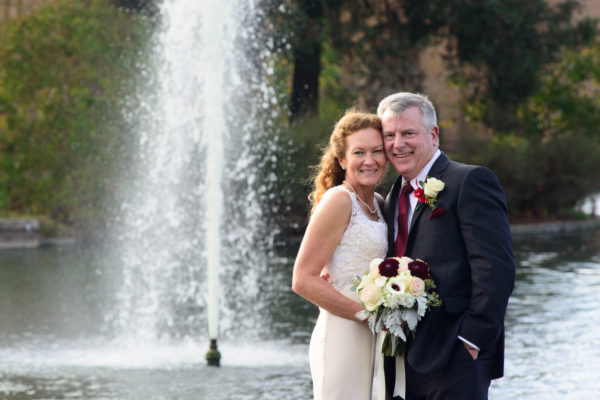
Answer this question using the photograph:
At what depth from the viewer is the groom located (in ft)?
12.6

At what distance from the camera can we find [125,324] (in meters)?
11.4

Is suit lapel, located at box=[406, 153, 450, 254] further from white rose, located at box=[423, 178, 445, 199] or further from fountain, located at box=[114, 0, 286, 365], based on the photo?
fountain, located at box=[114, 0, 286, 365]

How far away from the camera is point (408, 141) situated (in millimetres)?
4125

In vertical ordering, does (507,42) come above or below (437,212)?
above

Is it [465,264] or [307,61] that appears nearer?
[465,264]

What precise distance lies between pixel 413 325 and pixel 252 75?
18565mm

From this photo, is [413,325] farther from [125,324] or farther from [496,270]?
[125,324]

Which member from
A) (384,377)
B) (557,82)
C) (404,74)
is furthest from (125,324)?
(557,82)

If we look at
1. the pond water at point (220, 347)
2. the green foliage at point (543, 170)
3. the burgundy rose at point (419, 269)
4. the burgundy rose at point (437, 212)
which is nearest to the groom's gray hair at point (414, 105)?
the burgundy rose at point (437, 212)

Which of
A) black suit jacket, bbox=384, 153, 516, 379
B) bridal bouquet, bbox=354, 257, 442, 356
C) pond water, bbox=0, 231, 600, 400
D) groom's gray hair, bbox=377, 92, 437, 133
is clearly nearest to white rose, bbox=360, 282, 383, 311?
bridal bouquet, bbox=354, 257, 442, 356

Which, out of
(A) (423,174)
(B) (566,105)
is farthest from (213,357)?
(B) (566,105)

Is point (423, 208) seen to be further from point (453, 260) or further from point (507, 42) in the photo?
point (507, 42)

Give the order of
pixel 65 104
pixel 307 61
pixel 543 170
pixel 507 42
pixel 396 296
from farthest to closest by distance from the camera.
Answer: pixel 543 170 < pixel 507 42 < pixel 307 61 < pixel 65 104 < pixel 396 296

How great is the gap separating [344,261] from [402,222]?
332mm
